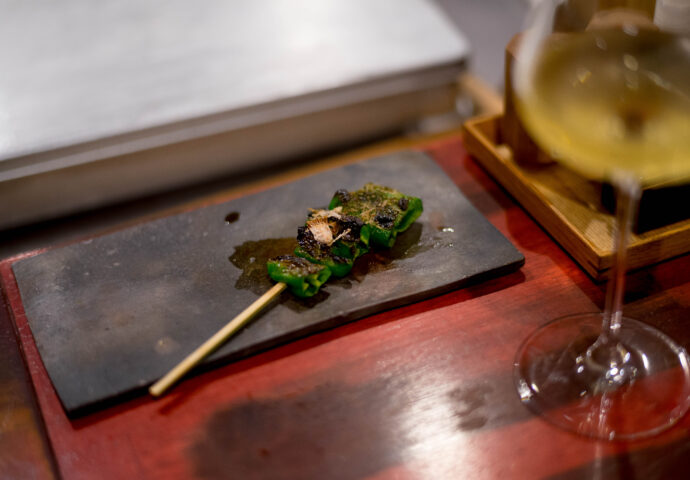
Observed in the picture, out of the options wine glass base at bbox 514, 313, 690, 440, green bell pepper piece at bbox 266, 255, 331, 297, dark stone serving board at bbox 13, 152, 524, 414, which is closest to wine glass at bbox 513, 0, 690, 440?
wine glass base at bbox 514, 313, 690, 440

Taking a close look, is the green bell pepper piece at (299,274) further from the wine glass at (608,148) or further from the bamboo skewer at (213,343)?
the wine glass at (608,148)

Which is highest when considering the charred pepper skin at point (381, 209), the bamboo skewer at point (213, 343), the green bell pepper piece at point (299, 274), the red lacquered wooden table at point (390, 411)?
the charred pepper skin at point (381, 209)

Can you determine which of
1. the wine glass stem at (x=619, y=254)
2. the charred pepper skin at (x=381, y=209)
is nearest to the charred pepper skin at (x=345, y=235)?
the charred pepper skin at (x=381, y=209)

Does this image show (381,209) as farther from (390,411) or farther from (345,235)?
(390,411)

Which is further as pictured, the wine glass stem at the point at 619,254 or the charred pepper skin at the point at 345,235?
the charred pepper skin at the point at 345,235

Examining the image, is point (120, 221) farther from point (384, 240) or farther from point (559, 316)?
point (559, 316)

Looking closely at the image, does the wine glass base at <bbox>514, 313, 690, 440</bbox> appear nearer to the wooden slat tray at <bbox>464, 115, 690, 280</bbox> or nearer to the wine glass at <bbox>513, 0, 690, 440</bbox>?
the wine glass at <bbox>513, 0, 690, 440</bbox>

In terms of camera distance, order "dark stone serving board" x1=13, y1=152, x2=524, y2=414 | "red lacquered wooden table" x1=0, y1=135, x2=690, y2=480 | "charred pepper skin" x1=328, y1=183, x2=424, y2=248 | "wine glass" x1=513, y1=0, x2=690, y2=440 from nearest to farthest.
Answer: "wine glass" x1=513, y1=0, x2=690, y2=440, "red lacquered wooden table" x1=0, y1=135, x2=690, y2=480, "dark stone serving board" x1=13, y1=152, x2=524, y2=414, "charred pepper skin" x1=328, y1=183, x2=424, y2=248
